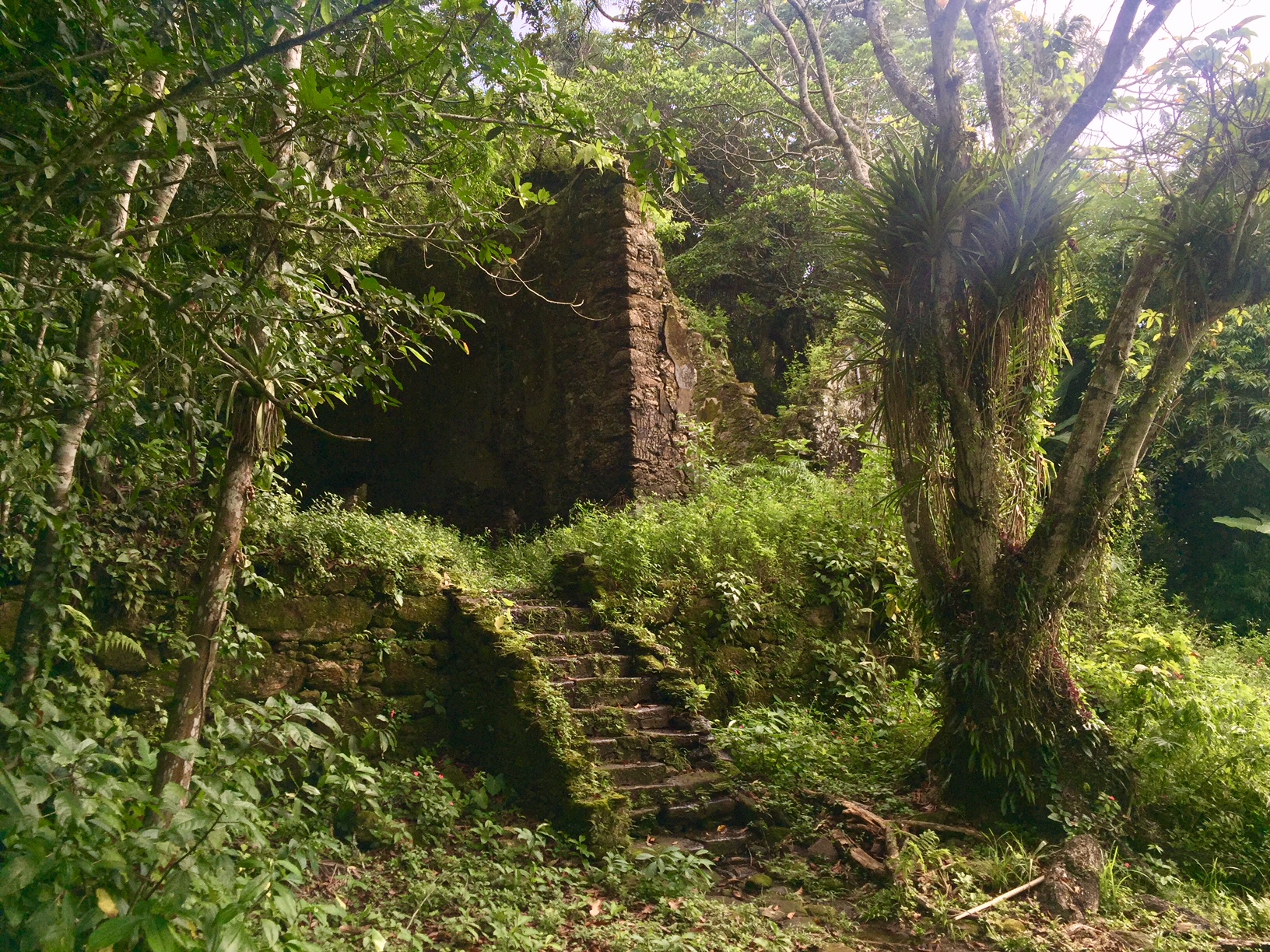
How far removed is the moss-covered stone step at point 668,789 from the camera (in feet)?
15.6

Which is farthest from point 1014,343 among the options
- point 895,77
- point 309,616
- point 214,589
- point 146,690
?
point 146,690

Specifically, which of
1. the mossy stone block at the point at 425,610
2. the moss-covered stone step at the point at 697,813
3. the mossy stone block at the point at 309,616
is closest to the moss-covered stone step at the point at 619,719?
the moss-covered stone step at the point at 697,813

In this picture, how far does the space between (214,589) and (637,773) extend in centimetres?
275

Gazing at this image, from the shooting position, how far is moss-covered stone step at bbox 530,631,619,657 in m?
5.69

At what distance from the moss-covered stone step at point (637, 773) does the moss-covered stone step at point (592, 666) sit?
0.76 m

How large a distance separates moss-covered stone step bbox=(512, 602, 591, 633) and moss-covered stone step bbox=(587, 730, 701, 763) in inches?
42.6

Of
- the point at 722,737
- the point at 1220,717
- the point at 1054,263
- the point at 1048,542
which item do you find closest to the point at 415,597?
the point at 722,737

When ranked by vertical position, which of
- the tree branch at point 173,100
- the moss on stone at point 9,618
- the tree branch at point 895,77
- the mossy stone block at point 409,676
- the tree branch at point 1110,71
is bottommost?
the mossy stone block at point 409,676

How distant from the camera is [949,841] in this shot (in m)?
4.37

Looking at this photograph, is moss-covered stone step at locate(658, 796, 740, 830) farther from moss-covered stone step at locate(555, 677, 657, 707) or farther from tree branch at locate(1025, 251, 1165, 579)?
tree branch at locate(1025, 251, 1165, 579)

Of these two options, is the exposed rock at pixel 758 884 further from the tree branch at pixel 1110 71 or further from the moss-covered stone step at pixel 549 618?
the tree branch at pixel 1110 71

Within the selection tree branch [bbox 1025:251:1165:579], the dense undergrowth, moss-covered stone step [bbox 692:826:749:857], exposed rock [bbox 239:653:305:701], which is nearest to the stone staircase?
moss-covered stone step [bbox 692:826:749:857]

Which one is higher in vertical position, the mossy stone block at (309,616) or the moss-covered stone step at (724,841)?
the mossy stone block at (309,616)

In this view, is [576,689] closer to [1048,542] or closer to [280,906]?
[1048,542]
